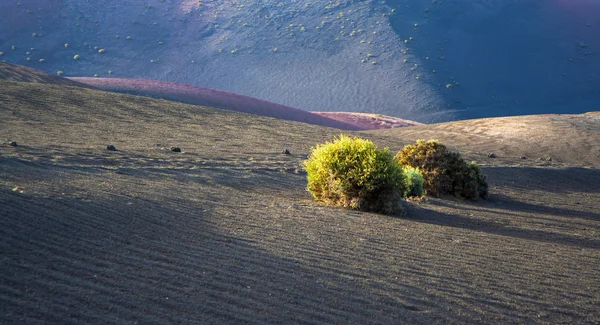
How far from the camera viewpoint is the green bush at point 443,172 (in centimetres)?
1498

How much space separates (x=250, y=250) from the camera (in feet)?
22.4

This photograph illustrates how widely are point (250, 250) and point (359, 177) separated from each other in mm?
4577

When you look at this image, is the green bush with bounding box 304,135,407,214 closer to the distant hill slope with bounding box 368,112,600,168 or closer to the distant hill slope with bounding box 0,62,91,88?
the distant hill slope with bounding box 368,112,600,168

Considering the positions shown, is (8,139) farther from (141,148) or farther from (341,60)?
(341,60)

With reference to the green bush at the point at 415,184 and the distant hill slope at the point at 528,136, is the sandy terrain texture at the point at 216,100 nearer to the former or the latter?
the distant hill slope at the point at 528,136

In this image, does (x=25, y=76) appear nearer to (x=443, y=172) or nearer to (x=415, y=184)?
(x=443, y=172)

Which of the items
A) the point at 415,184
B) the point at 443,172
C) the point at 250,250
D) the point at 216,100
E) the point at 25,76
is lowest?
the point at 250,250

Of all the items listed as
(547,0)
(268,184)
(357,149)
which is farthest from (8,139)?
(547,0)

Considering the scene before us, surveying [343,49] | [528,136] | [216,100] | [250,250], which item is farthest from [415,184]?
[343,49]

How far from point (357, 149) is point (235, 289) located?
6303mm

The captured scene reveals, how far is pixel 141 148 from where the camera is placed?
55.5 feet

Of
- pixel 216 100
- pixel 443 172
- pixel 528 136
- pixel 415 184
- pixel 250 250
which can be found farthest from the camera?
pixel 216 100

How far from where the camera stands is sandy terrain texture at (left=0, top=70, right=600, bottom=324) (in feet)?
16.6

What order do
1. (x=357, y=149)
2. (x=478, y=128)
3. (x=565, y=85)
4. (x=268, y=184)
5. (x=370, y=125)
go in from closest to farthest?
(x=357, y=149) → (x=268, y=184) → (x=478, y=128) → (x=370, y=125) → (x=565, y=85)
